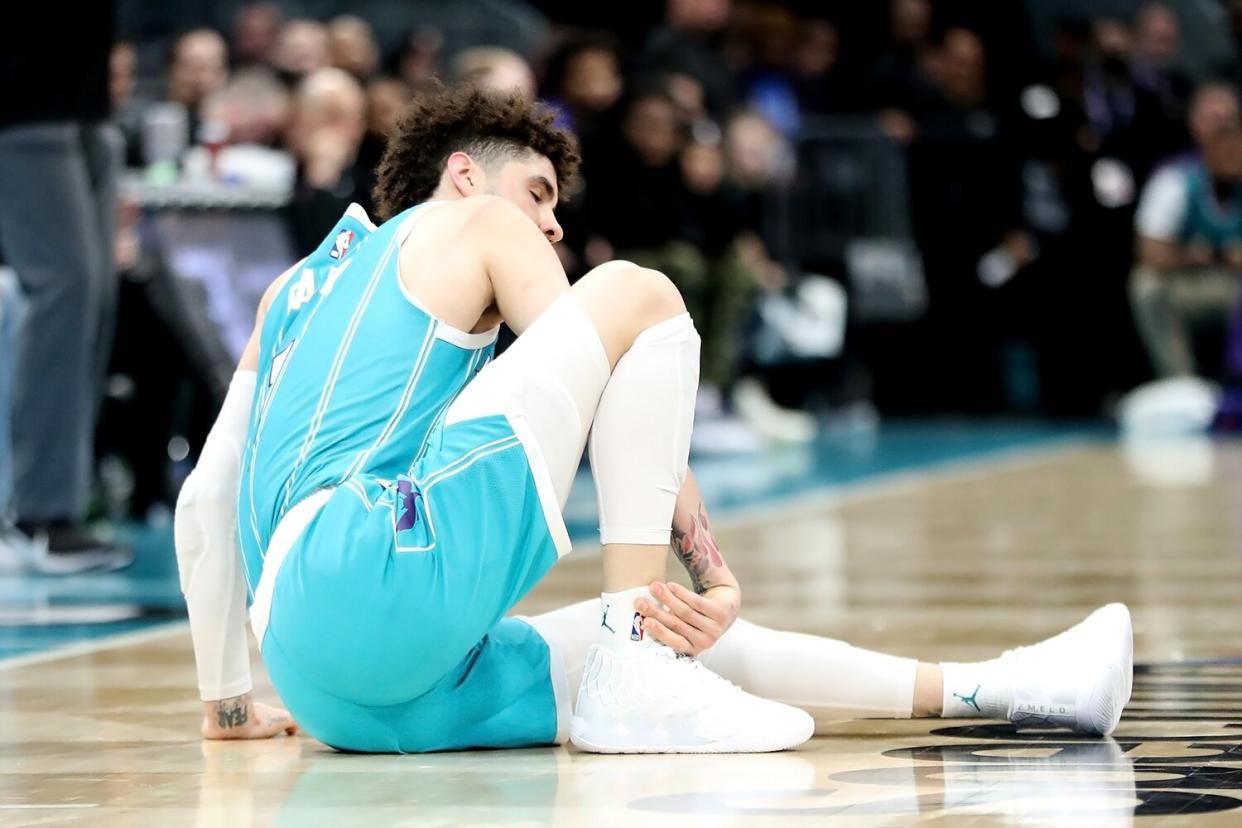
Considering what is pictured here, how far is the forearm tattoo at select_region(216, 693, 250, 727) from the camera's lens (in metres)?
3.32

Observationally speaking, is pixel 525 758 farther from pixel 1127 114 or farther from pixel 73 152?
pixel 1127 114

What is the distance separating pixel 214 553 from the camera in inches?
129

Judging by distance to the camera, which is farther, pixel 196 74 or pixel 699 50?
pixel 699 50

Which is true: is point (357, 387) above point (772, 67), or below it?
below

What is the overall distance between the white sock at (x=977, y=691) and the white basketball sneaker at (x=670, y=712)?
0.30m

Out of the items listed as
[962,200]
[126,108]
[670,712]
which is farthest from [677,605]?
[962,200]

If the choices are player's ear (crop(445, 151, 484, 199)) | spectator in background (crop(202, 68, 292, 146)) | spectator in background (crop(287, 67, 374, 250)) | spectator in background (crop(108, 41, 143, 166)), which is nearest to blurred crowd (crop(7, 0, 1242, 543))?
spectator in background (crop(108, 41, 143, 166))

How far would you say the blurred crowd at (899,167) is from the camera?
1101cm

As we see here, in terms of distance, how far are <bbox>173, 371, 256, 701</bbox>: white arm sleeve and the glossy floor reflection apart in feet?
0.49

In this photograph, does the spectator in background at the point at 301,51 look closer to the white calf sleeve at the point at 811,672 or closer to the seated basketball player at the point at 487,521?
the seated basketball player at the point at 487,521

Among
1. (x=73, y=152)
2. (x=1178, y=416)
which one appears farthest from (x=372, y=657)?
(x=1178, y=416)

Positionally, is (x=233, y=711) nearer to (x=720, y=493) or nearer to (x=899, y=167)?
(x=720, y=493)

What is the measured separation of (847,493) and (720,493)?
0.49m

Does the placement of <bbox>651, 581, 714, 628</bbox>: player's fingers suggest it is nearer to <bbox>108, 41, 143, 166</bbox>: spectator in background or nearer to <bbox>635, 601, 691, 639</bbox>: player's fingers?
<bbox>635, 601, 691, 639</bbox>: player's fingers
